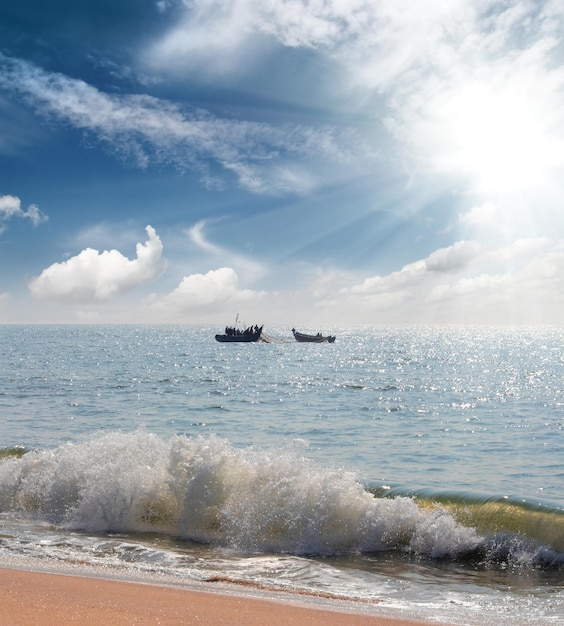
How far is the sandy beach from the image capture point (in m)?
5.32

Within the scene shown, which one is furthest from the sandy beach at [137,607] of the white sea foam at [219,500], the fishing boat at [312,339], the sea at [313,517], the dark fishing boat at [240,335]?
the fishing boat at [312,339]

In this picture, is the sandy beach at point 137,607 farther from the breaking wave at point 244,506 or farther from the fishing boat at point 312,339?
the fishing boat at point 312,339

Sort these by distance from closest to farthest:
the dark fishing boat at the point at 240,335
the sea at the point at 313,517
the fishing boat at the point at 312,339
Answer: the sea at the point at 313,517, the dark fishing boat at the point at 240,335, the fishing boat at the point at 312,339

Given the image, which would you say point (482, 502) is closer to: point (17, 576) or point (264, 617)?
point (264, 617)

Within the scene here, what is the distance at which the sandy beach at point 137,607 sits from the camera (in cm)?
532

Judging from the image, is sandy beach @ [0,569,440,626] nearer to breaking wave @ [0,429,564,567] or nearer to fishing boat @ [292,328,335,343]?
breaking wave @ [0,429,564,567]

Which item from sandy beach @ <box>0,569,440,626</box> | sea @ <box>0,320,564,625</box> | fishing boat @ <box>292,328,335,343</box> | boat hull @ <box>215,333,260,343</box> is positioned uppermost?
fishing boat @ <box>292,328,335,343</box>

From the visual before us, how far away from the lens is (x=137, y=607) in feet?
19.0

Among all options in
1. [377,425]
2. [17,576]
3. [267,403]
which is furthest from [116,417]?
[17,576]

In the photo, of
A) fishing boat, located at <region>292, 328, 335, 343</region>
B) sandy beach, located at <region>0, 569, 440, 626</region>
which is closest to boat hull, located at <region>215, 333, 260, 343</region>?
fishing boat, located at <region>292, 328, 335, 343</region>

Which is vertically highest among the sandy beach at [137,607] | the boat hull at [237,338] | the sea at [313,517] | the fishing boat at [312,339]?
the fishing boat at [312,339]

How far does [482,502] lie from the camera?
1236 cm

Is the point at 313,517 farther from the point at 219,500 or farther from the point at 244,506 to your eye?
the point at 219,500

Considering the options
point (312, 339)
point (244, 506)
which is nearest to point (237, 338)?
point (312, 339)
